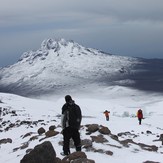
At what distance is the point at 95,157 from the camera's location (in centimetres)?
1419

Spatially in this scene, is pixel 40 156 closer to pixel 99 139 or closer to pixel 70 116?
pixel 70 116

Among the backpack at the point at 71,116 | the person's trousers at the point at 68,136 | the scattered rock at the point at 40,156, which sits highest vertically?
the backpack at the point at 71,116

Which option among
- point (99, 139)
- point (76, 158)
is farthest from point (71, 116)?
point (99, 139)

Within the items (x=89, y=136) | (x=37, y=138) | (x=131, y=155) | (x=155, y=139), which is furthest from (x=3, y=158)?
(x=155, y=139)

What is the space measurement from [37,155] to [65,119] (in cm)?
166

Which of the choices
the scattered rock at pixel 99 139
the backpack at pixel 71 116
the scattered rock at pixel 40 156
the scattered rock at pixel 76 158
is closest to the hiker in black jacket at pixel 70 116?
the backpack at pixel 71 116

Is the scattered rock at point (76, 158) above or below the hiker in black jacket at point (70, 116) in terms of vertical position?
below

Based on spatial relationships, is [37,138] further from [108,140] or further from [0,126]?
[0,126]

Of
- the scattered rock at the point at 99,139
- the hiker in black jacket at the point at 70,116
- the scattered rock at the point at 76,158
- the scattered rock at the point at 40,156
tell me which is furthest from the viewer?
the scattered rock at the point at 99,139

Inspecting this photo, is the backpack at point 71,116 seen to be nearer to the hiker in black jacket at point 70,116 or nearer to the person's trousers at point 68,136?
the hiker in black jacket at point 70,116

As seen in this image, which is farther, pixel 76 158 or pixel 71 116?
pixel 71 116

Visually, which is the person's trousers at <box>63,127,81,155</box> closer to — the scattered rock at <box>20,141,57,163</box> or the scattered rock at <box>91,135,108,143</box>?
the scattered rock at <box>20,141,57,163</box>

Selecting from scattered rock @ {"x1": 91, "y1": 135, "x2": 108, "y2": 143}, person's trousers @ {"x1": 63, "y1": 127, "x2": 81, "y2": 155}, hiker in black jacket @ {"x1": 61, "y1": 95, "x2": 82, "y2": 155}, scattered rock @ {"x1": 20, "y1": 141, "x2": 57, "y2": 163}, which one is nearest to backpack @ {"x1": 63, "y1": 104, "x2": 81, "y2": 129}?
hiker in black jacket @ {"x1": 61, "y1": 95, "x2": 82, "y2": 155}

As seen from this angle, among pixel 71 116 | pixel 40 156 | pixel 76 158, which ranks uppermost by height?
pixel 71 116
